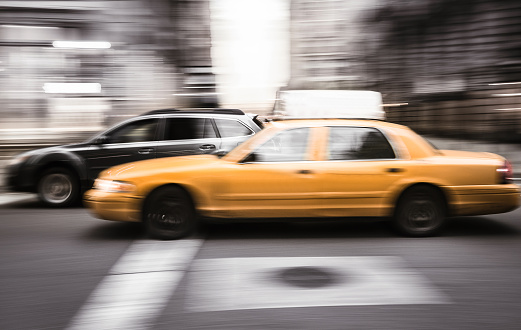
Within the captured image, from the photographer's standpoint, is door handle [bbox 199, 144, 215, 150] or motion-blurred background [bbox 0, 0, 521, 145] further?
motion-blurred background [bbox 0, 0, 521, 145]

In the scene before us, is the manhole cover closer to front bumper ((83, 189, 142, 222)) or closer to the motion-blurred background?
front bumper ((83, 189, 142, 222))

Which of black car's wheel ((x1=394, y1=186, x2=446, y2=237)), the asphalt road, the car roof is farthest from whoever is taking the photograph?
the car roof

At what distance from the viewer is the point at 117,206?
21.6ft

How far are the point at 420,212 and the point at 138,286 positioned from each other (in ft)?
10.9

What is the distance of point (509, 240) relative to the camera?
6.52 meters

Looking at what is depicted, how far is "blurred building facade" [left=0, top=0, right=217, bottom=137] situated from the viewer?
15844 millimetres

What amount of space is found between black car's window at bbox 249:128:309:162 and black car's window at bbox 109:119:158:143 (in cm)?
330

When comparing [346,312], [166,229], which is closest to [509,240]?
[346,312]

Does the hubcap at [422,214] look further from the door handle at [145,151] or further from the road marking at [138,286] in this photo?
the door handle at [145,151]

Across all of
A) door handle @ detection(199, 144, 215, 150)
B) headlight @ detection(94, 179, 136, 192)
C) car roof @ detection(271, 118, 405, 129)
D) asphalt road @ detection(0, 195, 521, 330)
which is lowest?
asphalt road @ detection(0, 195, 521, 330)

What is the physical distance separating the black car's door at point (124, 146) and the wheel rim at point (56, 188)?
0.41 m

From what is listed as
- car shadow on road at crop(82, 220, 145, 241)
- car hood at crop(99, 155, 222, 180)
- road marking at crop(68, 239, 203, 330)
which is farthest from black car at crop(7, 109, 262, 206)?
road marking at crop(68, 239, 203, 330)

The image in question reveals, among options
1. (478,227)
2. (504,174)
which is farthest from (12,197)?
(504,174)

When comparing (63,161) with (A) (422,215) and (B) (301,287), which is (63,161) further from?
(B) (301,287)
